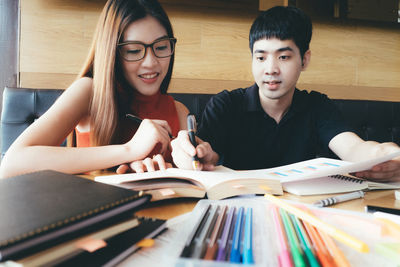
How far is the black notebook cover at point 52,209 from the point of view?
211 millimetres

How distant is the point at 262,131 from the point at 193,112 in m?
0.44

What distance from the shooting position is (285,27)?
1.02m

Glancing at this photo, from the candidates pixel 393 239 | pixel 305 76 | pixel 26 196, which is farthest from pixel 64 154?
pixel 305 76

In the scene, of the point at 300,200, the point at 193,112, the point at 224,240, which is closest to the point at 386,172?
the point at 300,200

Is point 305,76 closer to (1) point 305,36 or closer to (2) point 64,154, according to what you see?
(1) point 305,36

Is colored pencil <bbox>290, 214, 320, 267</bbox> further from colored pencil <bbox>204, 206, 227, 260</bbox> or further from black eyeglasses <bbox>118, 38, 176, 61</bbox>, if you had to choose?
black eyeglasses <bbox>118, 38, 176, 61</bbox>

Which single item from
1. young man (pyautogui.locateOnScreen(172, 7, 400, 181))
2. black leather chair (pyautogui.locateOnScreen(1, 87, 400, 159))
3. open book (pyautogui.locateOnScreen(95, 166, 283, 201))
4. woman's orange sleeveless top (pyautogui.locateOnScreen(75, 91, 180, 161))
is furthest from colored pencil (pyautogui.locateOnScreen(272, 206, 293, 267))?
black leather chair (pyautogui.locateOnScreen(1, 87, 400, 159))

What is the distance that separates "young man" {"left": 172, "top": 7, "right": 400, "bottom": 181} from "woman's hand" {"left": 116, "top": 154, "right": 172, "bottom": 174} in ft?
1.11

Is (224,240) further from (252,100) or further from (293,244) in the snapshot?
(252,100)

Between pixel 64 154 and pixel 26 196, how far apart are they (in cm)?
39

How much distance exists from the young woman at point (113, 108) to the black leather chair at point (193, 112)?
336 mm

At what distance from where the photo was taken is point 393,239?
322 millimetres

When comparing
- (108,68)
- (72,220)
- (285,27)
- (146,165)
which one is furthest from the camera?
(285,27)

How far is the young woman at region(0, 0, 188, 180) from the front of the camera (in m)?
0.67
